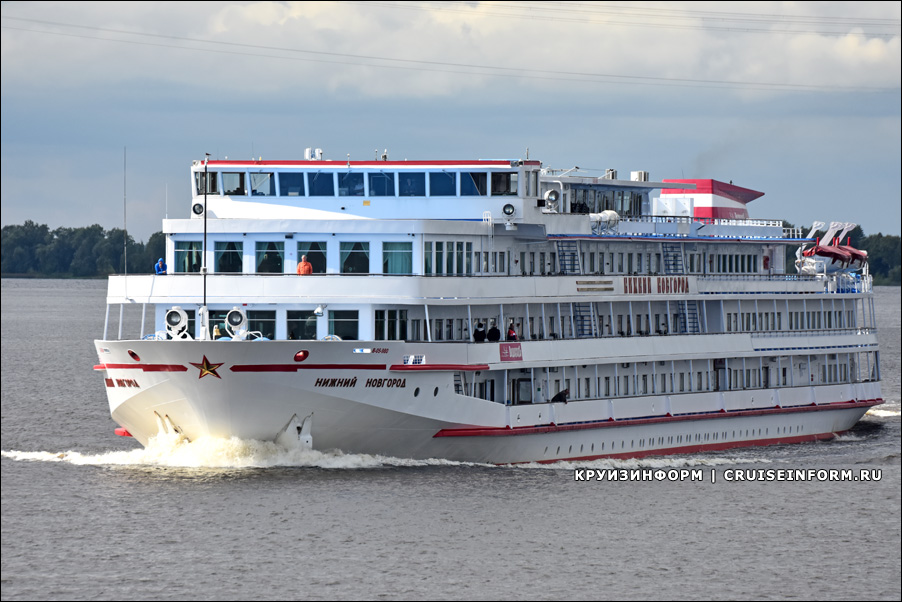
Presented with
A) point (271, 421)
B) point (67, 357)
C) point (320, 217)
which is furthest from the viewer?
point (67, 357)

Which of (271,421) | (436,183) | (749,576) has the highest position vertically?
(436,183)

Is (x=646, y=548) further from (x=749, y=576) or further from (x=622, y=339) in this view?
(x=622, y=339)

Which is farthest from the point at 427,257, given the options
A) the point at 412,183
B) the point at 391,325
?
the point at 412,183

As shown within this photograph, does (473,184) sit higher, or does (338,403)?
(473,184)

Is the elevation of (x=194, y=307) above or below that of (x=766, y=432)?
above

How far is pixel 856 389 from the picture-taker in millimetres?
60781

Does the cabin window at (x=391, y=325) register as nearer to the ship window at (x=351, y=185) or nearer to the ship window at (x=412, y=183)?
the ship window at (x=412, y=183)

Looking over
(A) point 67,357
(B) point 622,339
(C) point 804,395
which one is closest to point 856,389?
(C) point 804,395

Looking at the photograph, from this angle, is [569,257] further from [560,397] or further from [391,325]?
[391,325]

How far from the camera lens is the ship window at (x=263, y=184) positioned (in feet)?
153

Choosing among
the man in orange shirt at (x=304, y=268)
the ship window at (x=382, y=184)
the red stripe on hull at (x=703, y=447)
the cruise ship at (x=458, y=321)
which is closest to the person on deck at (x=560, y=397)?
the cruise ship at (x=458, y=321)

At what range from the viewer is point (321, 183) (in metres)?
46.3

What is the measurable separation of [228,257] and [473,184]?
25.9ft

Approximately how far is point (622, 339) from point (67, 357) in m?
54.3
